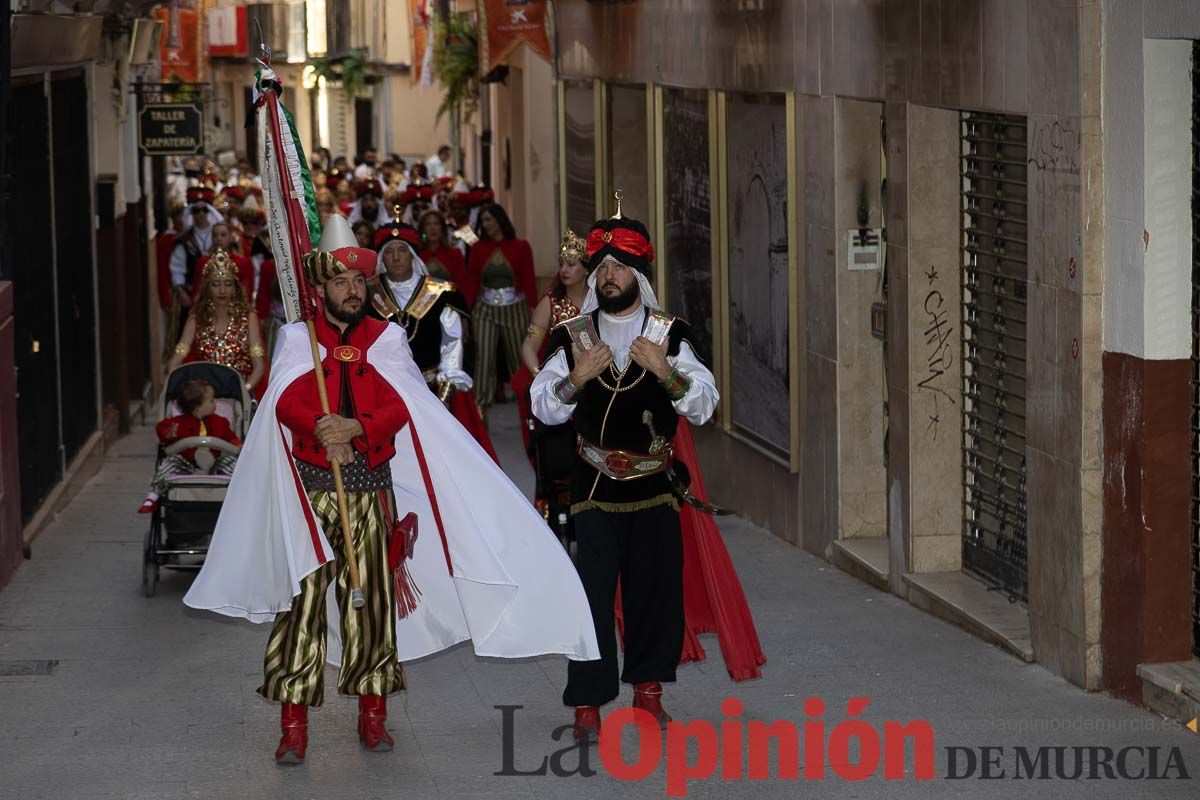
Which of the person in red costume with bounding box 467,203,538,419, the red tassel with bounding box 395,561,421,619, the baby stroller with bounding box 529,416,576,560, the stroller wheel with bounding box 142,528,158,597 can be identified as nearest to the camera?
the red tassel with bounding box 395,561,421,619

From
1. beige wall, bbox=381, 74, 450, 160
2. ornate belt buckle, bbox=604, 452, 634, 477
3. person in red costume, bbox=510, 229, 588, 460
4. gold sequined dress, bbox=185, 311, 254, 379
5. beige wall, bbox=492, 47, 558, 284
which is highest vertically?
beige wall, bbox=381, 74, 450, 160

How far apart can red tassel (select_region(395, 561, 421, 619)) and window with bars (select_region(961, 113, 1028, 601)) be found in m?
3.25

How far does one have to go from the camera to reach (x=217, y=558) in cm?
821

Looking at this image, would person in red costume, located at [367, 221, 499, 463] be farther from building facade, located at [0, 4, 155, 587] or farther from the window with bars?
the window with bars

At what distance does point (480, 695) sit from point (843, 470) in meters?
3.42

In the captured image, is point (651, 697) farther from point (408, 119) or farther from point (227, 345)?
point (408, 119)

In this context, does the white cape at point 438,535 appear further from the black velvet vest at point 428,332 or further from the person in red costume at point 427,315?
the black velvet vest at point 428,332

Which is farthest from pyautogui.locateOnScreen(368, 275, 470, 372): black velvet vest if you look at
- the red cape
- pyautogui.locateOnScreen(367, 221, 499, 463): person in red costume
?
the red cape

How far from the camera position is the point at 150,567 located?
1161cm

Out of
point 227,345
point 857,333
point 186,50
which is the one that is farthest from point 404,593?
point 186,50

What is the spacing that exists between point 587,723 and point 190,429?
4518 millimetres

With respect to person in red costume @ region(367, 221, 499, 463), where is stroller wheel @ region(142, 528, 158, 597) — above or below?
below

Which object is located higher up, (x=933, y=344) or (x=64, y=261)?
(x=64, y=261)

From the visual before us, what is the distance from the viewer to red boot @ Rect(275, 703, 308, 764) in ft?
26.5
